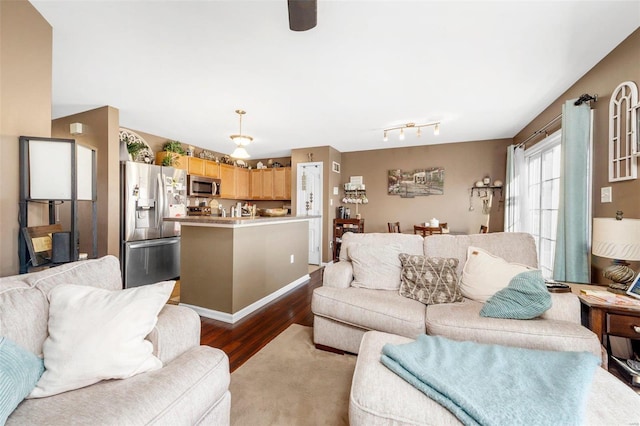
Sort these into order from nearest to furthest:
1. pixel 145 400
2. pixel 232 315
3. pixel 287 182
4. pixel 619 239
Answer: pixel 145 400 < pixel 619 239 < pixel 232 315 < pixel 287 182

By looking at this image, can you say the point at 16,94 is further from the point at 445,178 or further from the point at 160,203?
the point at 445,178

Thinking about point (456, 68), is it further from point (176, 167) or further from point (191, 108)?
point (176, 167)

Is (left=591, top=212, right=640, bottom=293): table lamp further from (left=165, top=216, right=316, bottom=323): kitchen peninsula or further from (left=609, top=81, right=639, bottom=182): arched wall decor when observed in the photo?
(left=165, top=216, right=316, bottom=323): kitchen peninsula

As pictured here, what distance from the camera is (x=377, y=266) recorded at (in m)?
2.25

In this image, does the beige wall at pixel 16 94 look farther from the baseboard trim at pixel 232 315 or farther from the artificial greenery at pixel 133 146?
the artificial greenery at pixel 133 146

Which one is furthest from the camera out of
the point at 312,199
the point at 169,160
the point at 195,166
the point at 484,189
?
the point at 312,199

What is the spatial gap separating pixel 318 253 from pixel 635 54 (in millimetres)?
4631

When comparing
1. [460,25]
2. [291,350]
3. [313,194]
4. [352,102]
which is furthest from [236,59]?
[313,194]

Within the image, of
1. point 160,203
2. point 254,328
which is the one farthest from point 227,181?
point 254,328

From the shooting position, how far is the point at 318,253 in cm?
530

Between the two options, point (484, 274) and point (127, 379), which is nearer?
point (127, 379)

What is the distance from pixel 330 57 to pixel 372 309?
6.65 feet

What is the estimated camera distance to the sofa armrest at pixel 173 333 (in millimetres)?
1124

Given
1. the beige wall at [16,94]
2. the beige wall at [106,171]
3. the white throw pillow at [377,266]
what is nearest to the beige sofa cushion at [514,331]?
the white throw pillow at [377,266]
